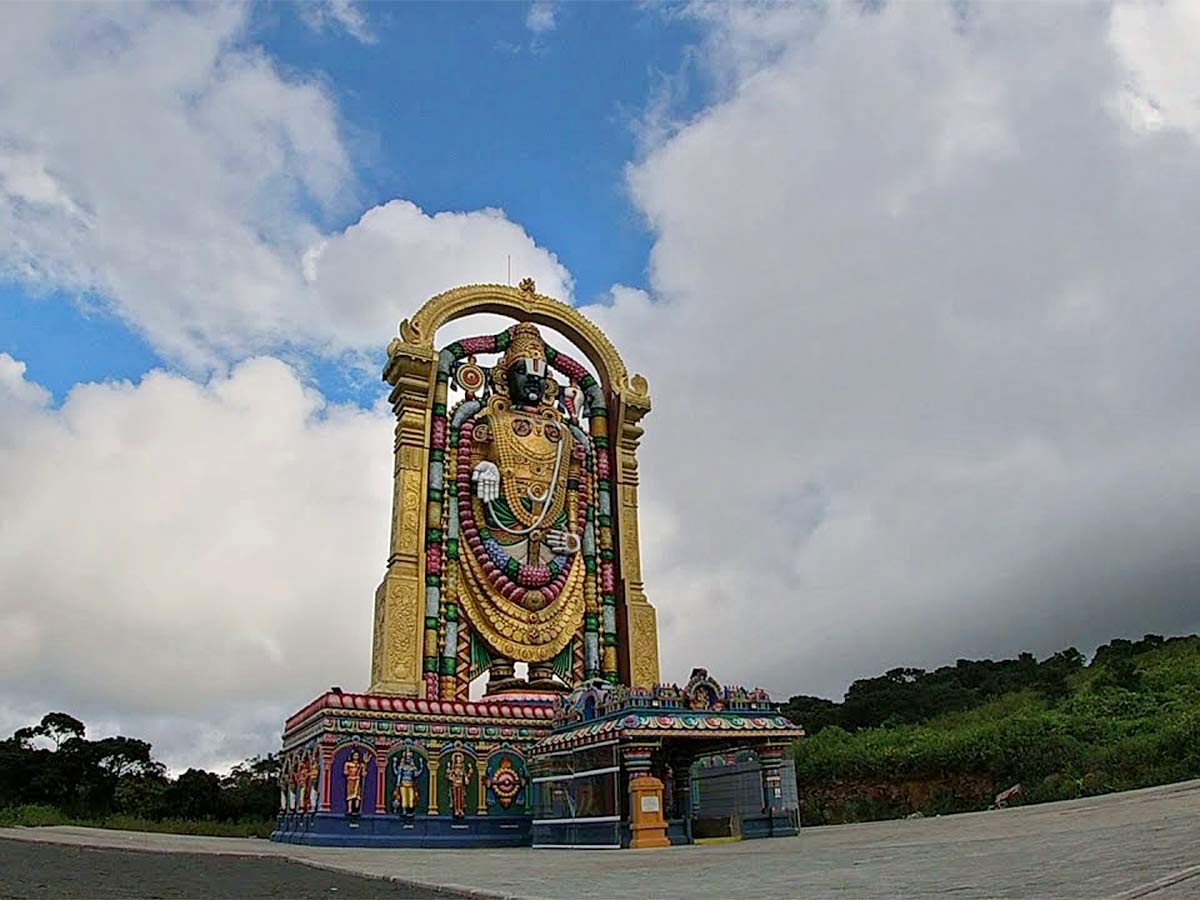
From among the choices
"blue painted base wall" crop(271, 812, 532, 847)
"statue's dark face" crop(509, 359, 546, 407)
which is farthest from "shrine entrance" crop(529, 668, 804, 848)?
"statue's dark face" crop(509, 359, 546, 407)

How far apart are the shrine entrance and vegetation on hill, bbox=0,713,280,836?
15195mm

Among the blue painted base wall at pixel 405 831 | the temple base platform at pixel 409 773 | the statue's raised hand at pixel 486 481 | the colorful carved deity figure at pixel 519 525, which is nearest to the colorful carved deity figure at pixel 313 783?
the temple base platform at pixel 409 773

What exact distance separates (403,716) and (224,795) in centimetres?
1540

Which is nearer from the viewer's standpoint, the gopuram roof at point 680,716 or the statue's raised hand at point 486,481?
the gopuram roof at point 680,716

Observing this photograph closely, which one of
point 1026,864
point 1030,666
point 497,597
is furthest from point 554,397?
point 1030,666

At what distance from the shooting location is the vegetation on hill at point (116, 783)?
3216 centimetres

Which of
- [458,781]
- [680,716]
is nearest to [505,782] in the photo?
[458,781]

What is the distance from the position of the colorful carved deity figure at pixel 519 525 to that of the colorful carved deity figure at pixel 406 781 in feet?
9.46

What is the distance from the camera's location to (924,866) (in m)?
7.91

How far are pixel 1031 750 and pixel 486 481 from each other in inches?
536

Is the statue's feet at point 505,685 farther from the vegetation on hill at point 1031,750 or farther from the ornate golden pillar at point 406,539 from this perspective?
the vegetation on hill at point 1031,750

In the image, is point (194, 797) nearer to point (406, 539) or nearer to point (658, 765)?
point (406, 539)

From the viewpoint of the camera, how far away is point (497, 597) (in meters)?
25.3

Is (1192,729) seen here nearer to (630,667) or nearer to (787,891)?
(630,667)
